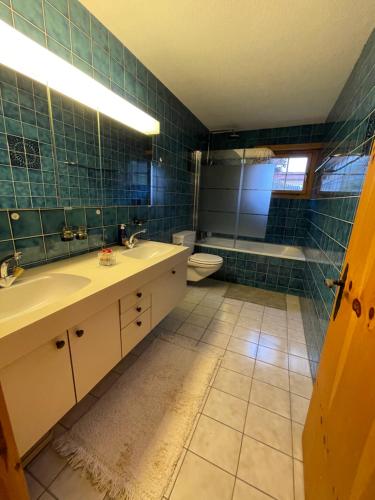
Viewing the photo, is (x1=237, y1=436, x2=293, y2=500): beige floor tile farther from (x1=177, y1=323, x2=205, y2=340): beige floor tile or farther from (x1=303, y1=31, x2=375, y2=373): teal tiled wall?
(x1=177, y1=323, x2=205, y2=340): beige floor tile

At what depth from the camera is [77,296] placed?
891 millimetres

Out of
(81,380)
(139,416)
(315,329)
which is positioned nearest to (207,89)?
(315,329)

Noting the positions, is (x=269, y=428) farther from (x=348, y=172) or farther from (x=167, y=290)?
(x=348, y=172)

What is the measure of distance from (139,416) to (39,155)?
1668 millimetres

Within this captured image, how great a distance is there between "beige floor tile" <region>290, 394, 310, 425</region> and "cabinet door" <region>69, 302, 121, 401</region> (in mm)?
1194

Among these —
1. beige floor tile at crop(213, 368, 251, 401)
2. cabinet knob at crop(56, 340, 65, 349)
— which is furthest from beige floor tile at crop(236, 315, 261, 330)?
cabinet knob at crop(56, 340, 65, 349)

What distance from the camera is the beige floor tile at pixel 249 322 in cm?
220

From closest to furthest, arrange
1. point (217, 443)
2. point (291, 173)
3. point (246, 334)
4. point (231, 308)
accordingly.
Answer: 1. point (217, 443)
2. point (246, 334)
3. point (231, 308)
4. point (291, 173)

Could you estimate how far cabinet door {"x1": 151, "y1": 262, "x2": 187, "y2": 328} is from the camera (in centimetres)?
156

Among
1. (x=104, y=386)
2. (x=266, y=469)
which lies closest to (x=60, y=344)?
(x=104, y=386)

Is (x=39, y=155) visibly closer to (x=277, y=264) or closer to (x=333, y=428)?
(x=333, y=428)

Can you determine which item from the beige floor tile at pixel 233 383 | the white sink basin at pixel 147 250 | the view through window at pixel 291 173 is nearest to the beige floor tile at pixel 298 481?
the beige floor tile at pixel 233 383

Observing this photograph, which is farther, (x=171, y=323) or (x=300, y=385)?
(x=171, y=323)

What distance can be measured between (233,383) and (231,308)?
1.06 m
